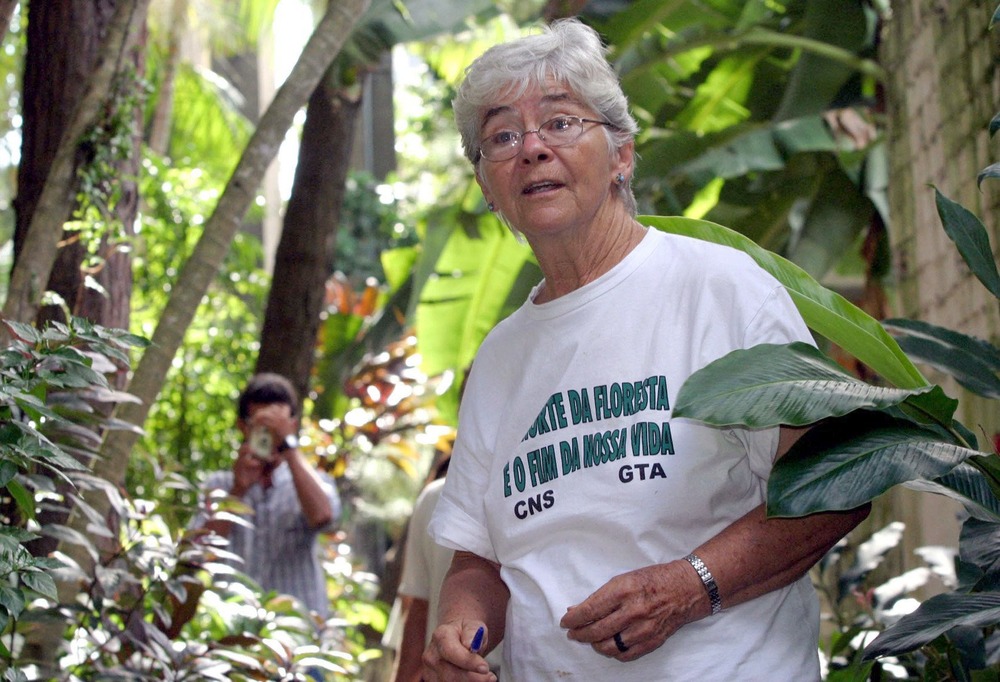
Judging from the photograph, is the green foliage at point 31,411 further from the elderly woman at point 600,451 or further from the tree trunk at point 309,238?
the tree trunk at point 309,238

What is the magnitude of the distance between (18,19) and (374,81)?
25.7ft

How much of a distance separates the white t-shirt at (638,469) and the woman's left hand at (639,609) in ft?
0.32

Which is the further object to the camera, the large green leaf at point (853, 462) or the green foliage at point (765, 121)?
the green foliage at point (765, 121)

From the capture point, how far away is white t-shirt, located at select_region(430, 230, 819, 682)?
2162mm

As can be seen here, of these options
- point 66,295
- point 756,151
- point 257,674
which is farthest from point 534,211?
point 756,151

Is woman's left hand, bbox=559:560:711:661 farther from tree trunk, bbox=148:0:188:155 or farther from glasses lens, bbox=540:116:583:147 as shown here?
tree trunk, bbox=148:0:188:155

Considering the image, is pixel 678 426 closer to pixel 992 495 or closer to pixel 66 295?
pixel 992 495

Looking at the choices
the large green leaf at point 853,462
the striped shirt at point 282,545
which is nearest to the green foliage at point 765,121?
the striped shirt at point 282,545

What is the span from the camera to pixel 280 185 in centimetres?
2070

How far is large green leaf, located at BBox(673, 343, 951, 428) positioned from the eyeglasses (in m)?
0.72

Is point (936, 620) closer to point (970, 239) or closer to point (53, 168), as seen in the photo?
point (970, 239)

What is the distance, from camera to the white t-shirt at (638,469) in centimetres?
216

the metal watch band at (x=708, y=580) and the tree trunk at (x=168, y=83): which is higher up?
the tree trunk at (x=168, y=83)

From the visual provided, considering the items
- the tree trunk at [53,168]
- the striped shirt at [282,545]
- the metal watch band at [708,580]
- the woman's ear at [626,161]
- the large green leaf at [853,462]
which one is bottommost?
the metal watch band at [708,580]
